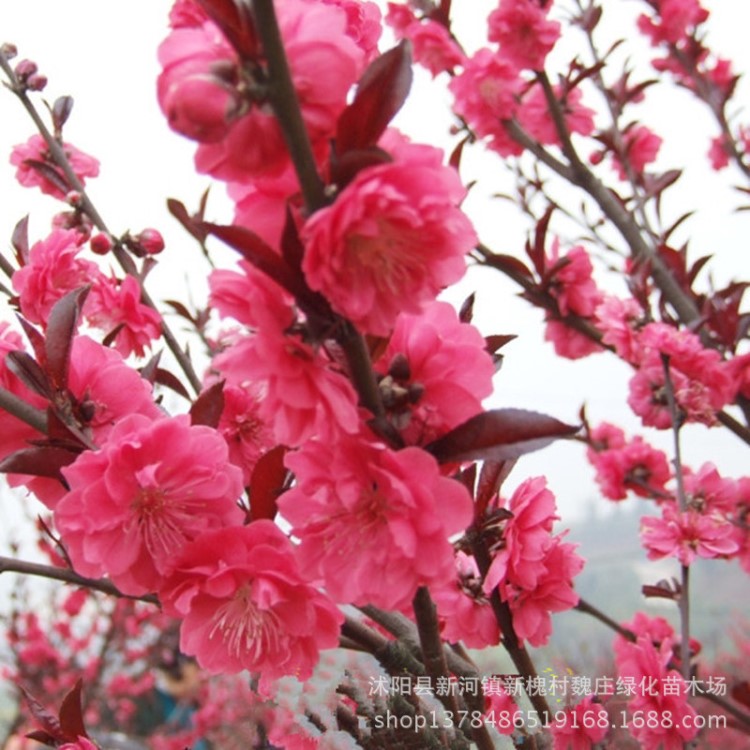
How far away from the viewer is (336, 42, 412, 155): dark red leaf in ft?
1.68

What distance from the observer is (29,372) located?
75 centimetres

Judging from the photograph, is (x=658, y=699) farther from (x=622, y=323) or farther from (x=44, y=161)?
(x=44, y=161)

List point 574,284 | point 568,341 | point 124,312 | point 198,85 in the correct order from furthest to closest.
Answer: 1. point 568,341
2. point 574,284
3. point 124,312
4. point 198,85

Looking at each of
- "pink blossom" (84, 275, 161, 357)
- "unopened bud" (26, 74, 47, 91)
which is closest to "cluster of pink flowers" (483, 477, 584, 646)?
"pink blossom" (84, 275, 161, 357)

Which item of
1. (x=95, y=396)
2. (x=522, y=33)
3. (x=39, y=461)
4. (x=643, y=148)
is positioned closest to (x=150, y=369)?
(x=95, y=396)

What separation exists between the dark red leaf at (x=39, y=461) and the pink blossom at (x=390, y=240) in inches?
13.6

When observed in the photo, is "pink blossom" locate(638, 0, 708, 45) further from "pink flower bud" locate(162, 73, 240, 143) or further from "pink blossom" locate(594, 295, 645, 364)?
"pink flower bud" locate(162, 73, 240, 143)

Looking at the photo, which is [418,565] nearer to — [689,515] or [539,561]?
[539,561]

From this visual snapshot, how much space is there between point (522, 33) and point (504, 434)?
1.98 meters

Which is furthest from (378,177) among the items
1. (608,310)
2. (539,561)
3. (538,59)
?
(538,59)

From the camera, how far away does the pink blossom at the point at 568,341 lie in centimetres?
212

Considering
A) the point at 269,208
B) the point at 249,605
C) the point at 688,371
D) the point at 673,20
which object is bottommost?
the point at 249,605

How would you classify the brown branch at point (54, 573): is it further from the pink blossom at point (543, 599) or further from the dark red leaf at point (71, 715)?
the pink blossom at point (543, 599)

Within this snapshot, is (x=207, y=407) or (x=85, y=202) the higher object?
(x=85, y=202)
